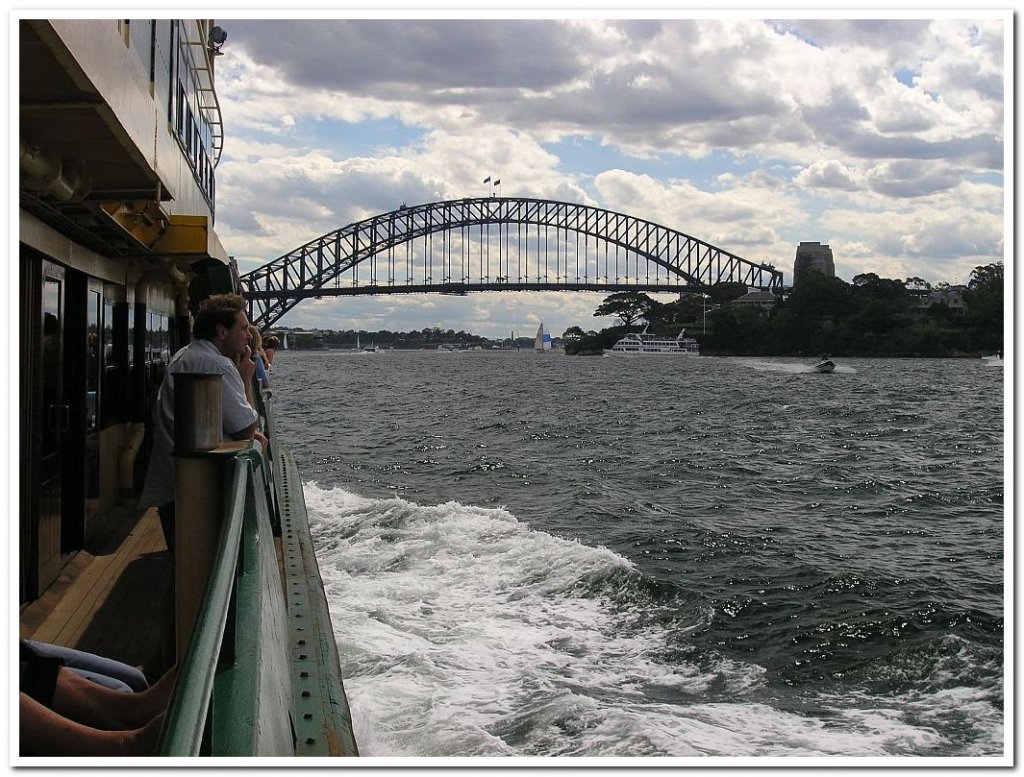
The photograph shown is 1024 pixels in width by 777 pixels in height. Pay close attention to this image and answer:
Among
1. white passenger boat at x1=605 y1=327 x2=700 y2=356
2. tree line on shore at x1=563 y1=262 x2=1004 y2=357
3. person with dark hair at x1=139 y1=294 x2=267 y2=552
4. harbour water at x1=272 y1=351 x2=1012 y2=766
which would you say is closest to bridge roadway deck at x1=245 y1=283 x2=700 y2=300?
tree line on shore at x1=563 y1=262 x2=1004 y2=357

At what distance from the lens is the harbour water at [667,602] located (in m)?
5.17

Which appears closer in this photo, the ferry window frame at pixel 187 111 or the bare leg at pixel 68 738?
the bare leg at pixel 68 738

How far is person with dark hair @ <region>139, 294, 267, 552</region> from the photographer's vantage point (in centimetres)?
314

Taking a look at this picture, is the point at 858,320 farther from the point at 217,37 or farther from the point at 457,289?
the point at 217,37

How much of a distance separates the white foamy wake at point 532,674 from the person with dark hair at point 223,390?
6.31 ft

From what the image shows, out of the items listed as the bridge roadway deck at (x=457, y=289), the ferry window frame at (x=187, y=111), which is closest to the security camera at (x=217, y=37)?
the ferry window frame at (x=187, y=111)

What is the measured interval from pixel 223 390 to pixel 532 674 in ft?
11.0

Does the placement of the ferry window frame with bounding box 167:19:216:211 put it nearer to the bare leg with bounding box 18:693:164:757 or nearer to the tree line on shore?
the bare leg with bounding box 18:693:164:757

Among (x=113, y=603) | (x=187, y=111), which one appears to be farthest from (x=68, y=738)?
(x=187, y=111)

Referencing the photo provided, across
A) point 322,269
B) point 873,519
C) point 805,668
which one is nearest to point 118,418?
point 805,668

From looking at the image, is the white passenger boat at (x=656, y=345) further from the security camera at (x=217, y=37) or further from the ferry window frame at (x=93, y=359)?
the ferry window frame at (x=93, y=359)

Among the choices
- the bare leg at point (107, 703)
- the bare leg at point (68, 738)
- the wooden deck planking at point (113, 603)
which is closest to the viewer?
the bare leg at point (68, 738)

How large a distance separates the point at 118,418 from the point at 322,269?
7300 centimetres

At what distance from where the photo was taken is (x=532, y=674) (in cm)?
582
